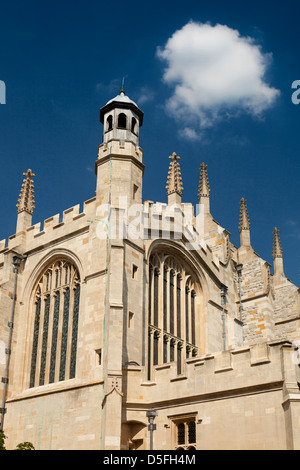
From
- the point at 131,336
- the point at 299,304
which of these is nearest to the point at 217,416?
the point at 131,336

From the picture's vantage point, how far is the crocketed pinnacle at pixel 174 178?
27969 mm

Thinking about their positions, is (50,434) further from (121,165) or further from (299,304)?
(299,304)

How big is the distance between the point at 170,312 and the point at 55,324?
15.2ft

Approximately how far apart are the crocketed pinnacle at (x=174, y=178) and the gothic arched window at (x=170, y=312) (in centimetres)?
330

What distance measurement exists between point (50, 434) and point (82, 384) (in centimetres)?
216

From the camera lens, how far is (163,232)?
1007 inches

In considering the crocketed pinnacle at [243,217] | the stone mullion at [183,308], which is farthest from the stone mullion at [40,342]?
the crocketed pinnacle at [243,217]

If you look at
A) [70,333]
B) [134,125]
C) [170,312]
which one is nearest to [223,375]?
[170,312]

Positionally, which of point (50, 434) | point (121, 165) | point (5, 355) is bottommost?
point (50, 434)

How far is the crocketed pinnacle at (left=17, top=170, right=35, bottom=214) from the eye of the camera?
28469mm

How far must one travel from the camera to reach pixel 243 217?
35219 millimetres

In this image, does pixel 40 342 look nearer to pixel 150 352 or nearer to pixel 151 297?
pixel 150 352

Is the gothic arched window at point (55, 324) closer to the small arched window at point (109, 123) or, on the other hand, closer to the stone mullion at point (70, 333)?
the stone mullion at point (70, 333)

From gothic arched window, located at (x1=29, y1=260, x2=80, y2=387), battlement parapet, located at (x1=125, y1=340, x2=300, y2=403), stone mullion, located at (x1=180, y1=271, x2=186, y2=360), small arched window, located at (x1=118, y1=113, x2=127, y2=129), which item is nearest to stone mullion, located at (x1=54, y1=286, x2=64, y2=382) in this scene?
gothic arched window, located at (x1=29, y1=260, x2=80, y2=387)
